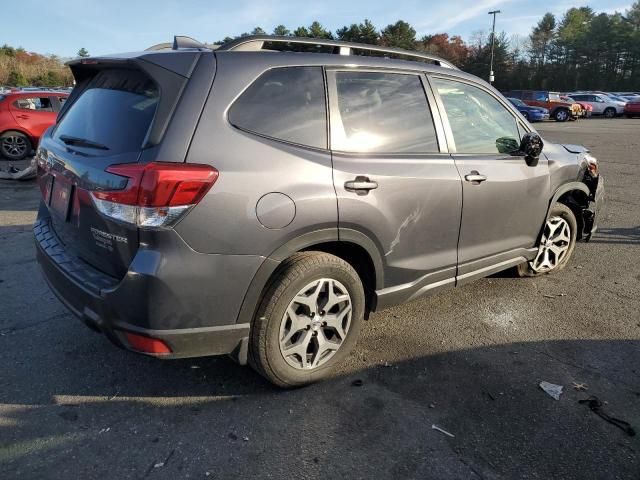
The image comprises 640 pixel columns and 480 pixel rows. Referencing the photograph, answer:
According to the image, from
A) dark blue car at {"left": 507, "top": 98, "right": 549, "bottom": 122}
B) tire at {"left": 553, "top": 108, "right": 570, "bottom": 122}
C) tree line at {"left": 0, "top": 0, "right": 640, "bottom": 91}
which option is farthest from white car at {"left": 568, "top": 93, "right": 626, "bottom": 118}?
tree line at {"left": 0, "top": 0, "right": 640, "bottom": 91}

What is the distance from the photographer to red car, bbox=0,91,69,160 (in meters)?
12.0

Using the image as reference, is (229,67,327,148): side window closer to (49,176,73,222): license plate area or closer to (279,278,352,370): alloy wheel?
(279,278,352,370): alloy wheel

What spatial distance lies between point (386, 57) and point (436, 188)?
38.8 inches

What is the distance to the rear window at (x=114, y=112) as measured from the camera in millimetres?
2512

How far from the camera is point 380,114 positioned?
316cm

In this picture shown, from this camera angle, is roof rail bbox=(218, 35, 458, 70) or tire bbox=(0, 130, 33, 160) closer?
roof rail bbox=(218, 35, 458, 70)

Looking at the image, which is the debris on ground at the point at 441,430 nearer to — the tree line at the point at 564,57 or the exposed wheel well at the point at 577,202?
the exposed wheel well at the point at 577,202

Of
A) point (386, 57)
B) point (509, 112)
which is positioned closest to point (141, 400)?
point (386, 57)

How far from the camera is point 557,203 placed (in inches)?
183

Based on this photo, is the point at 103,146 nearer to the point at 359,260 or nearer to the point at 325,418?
the point at 359,260

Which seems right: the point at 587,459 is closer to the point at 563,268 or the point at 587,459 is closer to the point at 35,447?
the point at 35,447

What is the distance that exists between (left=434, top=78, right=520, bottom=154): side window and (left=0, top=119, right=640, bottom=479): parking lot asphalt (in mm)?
1315

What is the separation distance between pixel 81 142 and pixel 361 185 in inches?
62.3

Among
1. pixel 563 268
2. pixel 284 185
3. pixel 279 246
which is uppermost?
pixel 284 185
